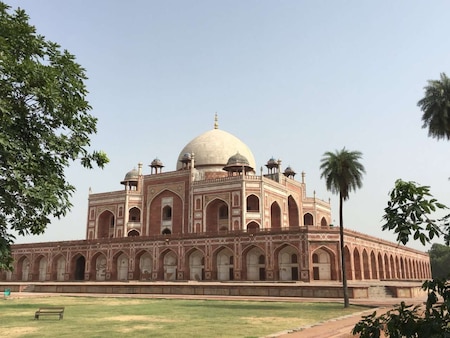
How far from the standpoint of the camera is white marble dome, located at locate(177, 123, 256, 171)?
47625mm

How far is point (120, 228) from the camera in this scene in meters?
45.3

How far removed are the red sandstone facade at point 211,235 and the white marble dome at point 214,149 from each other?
122 millimetres

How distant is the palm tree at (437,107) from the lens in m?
21.9

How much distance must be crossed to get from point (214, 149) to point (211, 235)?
568 inches

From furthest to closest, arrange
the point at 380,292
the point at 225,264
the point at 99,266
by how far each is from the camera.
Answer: the point at 99,266
the point at 225,264
the point at 380,292

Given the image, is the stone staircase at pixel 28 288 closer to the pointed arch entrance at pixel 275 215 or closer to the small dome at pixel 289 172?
the pointed arch entrance at pixel 275 215

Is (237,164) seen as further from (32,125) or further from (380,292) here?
(32,125)

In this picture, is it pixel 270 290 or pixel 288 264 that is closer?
pixel 270 290

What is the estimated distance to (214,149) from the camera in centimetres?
4847

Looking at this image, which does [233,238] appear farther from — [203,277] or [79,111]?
[79,111]

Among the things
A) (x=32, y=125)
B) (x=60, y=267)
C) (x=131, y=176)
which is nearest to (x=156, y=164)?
(x=131, y=176)

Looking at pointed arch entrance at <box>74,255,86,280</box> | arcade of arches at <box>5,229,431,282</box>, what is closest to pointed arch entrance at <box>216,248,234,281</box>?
arcade of arches at <box>5,229,431,282</box>

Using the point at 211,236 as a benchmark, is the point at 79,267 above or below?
below

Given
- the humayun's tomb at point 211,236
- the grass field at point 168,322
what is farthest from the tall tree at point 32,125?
the humayun's tomb at point 211,236
